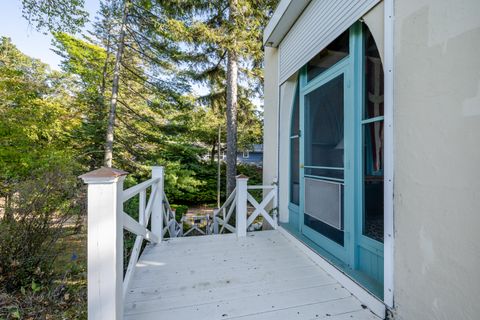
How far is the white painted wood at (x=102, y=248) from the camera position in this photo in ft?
4.23

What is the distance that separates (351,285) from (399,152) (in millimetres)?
1223

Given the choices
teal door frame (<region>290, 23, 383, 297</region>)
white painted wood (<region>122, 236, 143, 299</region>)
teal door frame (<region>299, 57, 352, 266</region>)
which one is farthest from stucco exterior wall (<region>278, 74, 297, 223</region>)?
white painted wood (<region>122, 236, 143, 299</region>)

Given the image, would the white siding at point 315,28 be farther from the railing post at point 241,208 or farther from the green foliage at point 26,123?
the green foliage at point 26,123

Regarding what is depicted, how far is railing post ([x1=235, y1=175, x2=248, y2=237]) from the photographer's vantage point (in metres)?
3.32

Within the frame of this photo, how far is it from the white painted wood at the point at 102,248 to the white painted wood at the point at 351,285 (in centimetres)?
182

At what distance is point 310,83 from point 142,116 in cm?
739

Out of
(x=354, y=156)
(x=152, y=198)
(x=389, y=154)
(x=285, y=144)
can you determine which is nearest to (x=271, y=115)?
(x=285, y=144)

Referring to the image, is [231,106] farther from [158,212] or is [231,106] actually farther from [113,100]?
[158,212]

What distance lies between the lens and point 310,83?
3080 mm

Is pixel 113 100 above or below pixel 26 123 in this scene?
above

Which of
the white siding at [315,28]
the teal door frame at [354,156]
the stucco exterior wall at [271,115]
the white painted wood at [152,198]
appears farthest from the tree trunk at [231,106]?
the teal door frame at [354,156]

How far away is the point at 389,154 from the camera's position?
5.34 ft

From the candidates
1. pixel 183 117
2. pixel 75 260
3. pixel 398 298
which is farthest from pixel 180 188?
pixel 398 298

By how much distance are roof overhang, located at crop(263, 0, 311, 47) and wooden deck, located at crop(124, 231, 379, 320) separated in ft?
10.6
